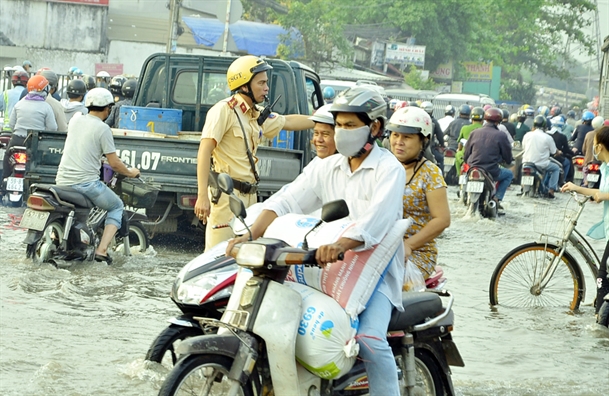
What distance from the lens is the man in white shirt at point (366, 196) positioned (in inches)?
172

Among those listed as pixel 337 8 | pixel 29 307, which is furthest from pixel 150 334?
pixel 337 8

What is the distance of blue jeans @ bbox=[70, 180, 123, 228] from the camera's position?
31.1 feet

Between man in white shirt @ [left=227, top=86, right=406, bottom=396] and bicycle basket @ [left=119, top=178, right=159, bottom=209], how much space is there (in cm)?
551

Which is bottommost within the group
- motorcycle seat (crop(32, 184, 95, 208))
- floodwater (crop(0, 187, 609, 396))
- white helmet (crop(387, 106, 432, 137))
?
floodwater (crop(0, 187, 609, 396))

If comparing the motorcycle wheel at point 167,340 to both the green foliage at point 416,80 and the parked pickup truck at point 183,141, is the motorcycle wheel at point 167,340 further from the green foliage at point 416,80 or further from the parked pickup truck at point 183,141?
the green foliage at point 416,80

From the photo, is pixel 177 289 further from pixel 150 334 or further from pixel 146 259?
pixel 146 259

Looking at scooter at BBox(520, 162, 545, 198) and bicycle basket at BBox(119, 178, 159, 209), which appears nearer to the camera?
bicycle basket at BBox(119, 178, 159, 209)

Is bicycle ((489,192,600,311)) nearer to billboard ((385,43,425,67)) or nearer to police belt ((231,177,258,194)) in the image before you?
police belt ((231,177,258,194))

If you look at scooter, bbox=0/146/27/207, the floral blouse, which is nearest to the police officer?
the floral blouse

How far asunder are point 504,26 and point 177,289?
197ft

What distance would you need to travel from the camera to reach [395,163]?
4.51 m

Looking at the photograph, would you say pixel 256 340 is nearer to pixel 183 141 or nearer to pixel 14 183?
pixel 183 141

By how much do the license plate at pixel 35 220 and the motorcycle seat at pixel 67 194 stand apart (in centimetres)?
20

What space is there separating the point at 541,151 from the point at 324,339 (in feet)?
57.0
